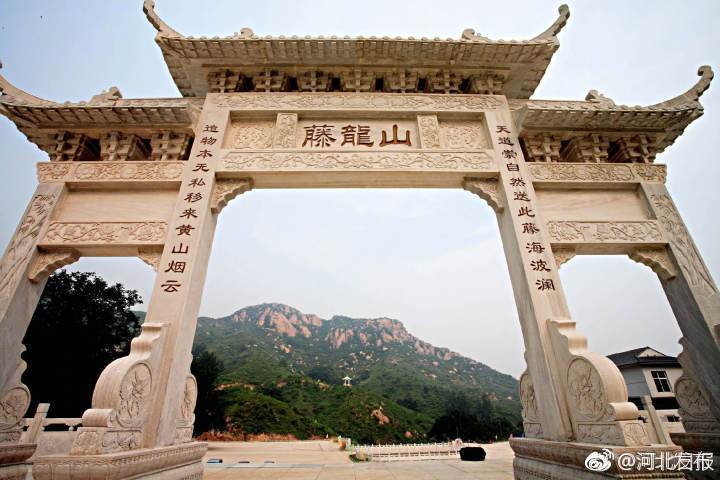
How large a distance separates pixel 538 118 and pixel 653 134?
2.05m

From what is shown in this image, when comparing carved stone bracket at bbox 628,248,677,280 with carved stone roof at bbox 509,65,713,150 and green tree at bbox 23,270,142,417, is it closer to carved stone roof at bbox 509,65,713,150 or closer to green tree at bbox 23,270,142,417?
carved stone roof at bbox 509,65,713,150

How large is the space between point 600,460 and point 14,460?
6043 millimetres

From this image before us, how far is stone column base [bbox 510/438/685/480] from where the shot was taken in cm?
246

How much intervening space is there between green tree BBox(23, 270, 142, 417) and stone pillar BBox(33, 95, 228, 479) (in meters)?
10.9

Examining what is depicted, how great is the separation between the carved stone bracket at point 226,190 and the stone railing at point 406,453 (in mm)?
9500

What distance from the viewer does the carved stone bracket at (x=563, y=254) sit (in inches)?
175

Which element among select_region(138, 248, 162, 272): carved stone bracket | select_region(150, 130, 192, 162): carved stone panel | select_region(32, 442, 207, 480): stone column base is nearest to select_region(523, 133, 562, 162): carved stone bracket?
select_region(150, 130, 192, 162): carved stone panel

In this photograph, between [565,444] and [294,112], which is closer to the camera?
[565,444]

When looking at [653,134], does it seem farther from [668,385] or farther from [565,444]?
[668,385]

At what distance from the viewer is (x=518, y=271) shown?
4281 mm

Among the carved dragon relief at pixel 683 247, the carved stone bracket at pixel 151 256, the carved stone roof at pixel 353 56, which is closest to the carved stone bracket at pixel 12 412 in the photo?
the carved stone bracket at pixel 151 256

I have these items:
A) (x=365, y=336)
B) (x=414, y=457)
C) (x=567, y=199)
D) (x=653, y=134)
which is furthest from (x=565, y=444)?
(x=365, y=336)

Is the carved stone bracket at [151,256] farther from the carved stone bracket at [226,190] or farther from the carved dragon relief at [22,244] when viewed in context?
the carved dragon relief at [22,244]

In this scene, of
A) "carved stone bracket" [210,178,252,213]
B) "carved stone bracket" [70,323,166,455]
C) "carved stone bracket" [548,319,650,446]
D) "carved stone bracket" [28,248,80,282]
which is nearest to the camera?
"carved stone bracket" [70,323,166,455]
